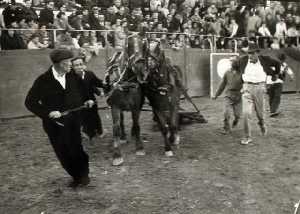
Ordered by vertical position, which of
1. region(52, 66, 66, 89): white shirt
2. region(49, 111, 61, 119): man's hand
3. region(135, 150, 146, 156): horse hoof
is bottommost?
region(135, 150, 146, 156): horse hoof

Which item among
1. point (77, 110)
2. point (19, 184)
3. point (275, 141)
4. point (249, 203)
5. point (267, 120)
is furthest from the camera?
point (267, 120)

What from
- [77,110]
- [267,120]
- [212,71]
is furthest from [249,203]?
[212,71]

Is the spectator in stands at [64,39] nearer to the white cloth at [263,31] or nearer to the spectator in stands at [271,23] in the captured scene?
the white cloth at [263,31]

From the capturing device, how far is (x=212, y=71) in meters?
18.5

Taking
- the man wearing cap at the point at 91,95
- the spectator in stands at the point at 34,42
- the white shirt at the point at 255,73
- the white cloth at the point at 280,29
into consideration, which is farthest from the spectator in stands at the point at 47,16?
the white cloth at the point at 280,29

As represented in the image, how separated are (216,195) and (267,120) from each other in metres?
6.83

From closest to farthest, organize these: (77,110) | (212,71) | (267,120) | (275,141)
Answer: (77,110), (275,141), (267,120), (212,71)

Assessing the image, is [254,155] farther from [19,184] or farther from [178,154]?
[19,184]

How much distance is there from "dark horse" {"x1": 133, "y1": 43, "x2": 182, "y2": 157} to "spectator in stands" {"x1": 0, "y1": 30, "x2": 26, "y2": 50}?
4.74 meters

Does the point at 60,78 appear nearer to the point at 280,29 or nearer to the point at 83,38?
the point at 83,38

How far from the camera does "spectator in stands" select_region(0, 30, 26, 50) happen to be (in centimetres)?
1281

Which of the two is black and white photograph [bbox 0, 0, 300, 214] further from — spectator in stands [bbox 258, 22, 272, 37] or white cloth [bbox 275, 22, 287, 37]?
white cloth [bbox 275, 22, 287, 37]

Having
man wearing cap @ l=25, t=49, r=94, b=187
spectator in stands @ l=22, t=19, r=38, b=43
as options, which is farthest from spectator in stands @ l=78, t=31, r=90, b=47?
man wearing cap @ l=25, t=49, r=94, b=187

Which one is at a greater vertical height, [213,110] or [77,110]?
[77,110]
